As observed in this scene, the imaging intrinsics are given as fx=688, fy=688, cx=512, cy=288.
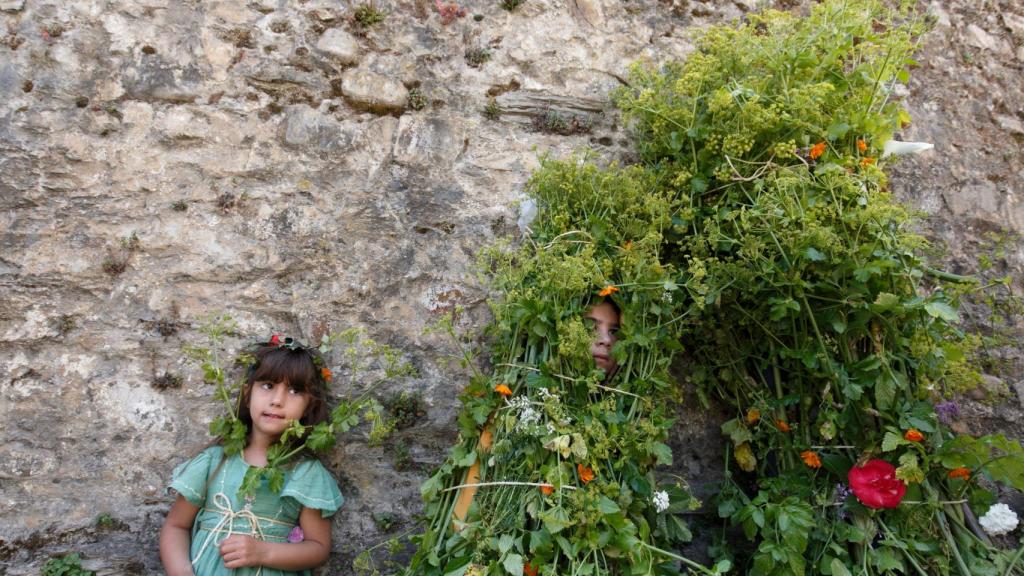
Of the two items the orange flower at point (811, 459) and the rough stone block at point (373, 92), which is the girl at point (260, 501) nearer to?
the rough stone block at point (373, 92)

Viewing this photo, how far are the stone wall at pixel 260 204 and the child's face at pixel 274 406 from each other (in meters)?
0.23

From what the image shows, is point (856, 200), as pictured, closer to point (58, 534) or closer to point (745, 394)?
point (745, 394)

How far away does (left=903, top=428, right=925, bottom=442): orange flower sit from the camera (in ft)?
6.38

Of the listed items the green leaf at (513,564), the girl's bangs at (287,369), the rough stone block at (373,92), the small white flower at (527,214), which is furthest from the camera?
the rough stone block at (373,92)

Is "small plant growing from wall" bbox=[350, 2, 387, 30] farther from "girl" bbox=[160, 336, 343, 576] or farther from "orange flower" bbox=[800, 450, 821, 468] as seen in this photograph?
"orange flower" bbox=[800, 450, 821, 468]

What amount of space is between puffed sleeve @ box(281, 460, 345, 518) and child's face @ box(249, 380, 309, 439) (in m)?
0.14

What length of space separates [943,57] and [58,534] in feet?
12.8

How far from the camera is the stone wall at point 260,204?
2215 millimetres

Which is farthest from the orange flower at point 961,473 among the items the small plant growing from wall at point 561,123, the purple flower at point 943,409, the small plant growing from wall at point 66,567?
the small plant growing from wall at point 66,567

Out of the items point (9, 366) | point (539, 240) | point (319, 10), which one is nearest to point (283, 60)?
point (319, 10)

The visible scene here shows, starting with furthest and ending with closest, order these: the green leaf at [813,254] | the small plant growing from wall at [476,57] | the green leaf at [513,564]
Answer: the small plant growing from wall at [476,57]
the green leaf at [813,254]
the green leaf at [513,564]

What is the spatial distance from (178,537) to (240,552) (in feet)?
0.86

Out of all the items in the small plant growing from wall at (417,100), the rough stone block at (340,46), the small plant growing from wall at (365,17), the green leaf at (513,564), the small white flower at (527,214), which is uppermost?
the small plant growing from wall at (365,17)

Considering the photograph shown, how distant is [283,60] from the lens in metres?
2.60
